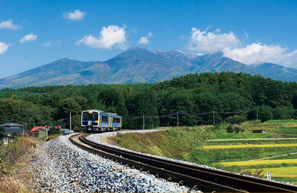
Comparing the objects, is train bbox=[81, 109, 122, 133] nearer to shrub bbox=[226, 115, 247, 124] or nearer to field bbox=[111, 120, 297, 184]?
field bbox=[111, 120, 297, 184]

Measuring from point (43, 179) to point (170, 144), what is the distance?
3558 centimetres

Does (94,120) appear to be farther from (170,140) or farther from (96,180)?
(96,180)

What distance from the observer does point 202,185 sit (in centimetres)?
770

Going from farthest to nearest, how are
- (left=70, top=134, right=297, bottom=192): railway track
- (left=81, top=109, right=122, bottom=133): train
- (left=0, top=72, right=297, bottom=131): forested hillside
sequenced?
(left=0, top=72, right=297, bottom=131): forested hillside
(left=81, top=109, right=122, bottom=133): train
(left=70, top=134, right=297, bottom=192): railway track

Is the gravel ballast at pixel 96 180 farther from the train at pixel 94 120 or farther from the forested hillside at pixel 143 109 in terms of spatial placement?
the forested hillside at pixel 143 109

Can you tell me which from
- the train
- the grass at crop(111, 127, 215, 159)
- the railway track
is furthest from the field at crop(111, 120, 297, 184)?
the railway track

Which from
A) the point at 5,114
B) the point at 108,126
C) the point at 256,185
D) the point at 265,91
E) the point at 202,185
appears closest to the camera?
the point at 256,185

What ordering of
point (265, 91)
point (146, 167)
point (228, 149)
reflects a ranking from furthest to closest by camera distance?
point (265, 91) → point (228, 149) → point (146, 167)

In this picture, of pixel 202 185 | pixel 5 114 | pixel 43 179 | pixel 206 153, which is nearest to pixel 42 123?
pixel 5 114

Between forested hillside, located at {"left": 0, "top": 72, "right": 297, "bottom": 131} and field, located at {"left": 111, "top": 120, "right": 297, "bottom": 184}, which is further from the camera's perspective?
forested hillside, located at {"left": 0, "top": 72, "right": 297, "bottom": 131}

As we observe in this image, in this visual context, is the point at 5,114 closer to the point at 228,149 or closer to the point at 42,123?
the point at 42,123

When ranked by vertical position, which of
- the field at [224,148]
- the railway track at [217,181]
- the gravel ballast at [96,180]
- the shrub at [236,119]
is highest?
the railway track at [217,181]

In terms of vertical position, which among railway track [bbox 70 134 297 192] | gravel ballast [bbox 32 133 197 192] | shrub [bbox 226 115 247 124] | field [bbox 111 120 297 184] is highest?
railway track [bbox 70 134 297 192]

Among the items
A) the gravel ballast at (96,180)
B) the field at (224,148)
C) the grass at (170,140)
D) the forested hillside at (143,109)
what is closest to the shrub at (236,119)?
the forested hillside at (143,109)
